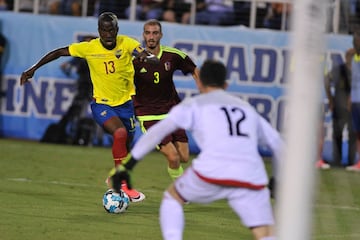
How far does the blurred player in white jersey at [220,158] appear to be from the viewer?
330 inches

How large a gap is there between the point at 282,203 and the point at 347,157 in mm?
13644

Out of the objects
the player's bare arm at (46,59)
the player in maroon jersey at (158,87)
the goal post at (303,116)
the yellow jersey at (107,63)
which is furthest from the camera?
the player in maroon jersey at (158,87)

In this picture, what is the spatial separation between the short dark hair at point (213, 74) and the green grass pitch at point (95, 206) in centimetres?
274

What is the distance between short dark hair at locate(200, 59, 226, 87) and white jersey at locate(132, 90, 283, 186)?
16cm

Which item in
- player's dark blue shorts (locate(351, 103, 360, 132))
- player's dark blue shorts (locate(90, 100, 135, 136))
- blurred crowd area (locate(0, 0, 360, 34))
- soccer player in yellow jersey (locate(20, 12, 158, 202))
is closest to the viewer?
soccer player in yellow jersey (locate(20, 12, 158, 202))

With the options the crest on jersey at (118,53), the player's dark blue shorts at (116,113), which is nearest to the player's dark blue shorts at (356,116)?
→ the player's dark blue shorts at (116,113)

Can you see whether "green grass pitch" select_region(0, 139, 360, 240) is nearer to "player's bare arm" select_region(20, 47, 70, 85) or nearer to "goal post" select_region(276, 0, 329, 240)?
"player's bare arm" select_region(20, 47, 70, 85)

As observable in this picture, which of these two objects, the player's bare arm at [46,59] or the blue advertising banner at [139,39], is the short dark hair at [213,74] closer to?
the player's bare arm at [46,59]

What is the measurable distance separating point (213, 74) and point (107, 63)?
5.38 metres

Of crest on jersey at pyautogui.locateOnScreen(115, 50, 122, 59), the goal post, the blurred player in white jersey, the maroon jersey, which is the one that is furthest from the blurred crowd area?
the goal post

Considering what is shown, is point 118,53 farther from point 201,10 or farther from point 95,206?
point 201,10

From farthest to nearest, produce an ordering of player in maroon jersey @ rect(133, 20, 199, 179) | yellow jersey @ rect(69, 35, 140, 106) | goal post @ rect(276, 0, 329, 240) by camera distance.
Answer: player in maroon jersey @ rect(133, 20, 199, 179) → yellow jersey @ rect(69, 35, 140, 106) → goal post @ rect(276, 0, 329, 240)

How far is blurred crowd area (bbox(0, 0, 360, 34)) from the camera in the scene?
21.3m

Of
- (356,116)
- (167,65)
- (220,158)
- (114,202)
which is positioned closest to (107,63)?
(167,65)
